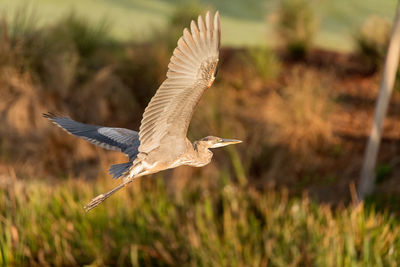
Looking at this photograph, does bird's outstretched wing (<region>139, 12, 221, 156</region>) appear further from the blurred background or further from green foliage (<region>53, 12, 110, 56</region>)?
green foliage (<region>53, 12, 110, 56</region>)

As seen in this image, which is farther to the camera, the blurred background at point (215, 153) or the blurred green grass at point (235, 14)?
the blurred green grass at point (235, 14)

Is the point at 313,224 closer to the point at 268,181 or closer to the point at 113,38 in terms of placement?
the point at 268,181

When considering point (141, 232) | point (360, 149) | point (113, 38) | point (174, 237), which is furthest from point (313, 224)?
point (113, 38)

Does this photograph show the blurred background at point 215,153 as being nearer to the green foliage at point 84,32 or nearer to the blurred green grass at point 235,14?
the green foliage at point 84,32

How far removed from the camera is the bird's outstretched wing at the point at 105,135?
1.33 m

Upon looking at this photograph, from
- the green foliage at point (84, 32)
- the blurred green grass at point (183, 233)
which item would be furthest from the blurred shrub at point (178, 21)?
the blurred green grass at point (183, 233)

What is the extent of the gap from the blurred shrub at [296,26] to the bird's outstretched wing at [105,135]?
31.8 ft

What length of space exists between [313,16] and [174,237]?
7.92 m

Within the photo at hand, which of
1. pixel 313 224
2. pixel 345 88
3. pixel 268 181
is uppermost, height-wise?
pixel 345 88

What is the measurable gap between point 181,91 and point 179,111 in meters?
0.04

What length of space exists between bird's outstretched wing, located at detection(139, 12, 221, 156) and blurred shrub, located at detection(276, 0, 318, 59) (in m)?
9.89

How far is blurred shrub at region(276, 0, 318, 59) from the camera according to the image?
1080 centimetres

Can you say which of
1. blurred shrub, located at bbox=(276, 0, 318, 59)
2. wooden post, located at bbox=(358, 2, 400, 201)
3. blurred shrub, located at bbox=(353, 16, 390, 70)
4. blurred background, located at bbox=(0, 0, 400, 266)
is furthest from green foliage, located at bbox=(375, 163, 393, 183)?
blurred shrub, located at bbox=(276, 0, 318, 59)

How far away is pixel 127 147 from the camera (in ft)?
4.31
